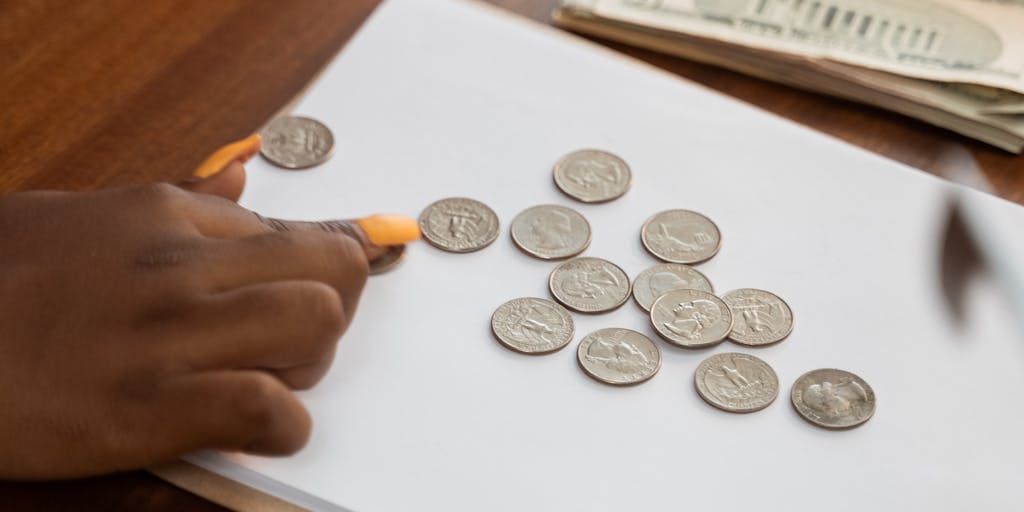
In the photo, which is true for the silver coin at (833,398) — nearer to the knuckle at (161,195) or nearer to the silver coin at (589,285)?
the silver coin at (589,285)

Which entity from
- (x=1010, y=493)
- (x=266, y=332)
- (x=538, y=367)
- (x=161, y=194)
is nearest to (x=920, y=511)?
(x=1010, y=493)

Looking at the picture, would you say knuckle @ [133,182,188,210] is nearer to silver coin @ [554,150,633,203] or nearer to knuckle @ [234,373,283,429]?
knuckle @ [234,373,283,429]

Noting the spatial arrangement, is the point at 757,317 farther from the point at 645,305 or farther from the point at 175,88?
the point at 175,88

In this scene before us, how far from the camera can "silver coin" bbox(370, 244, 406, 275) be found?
88 centimetres

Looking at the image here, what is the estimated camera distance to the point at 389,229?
34.3 inches

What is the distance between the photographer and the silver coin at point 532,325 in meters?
0.83

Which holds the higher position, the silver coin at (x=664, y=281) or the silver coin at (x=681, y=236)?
the silver coin at (x=681, y=236)

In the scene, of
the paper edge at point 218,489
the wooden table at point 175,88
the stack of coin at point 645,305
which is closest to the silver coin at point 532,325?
the stack of coin at point 645,305

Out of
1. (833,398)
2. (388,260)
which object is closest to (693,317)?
(833,398)

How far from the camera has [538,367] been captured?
82cm

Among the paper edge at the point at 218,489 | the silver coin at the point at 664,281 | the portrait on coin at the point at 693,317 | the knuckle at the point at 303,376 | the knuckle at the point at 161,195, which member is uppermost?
the silver coin at the point at 664,281

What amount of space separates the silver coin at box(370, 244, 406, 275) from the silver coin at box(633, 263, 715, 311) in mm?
193

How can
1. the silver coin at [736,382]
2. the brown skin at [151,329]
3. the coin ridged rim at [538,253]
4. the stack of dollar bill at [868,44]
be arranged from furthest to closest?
the stack of dollar bill at [868,44] → the coin ridged rim at [538,253] → the silver coin at [736,382] → the brown skin at [151,329]

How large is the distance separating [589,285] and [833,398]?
21cm
